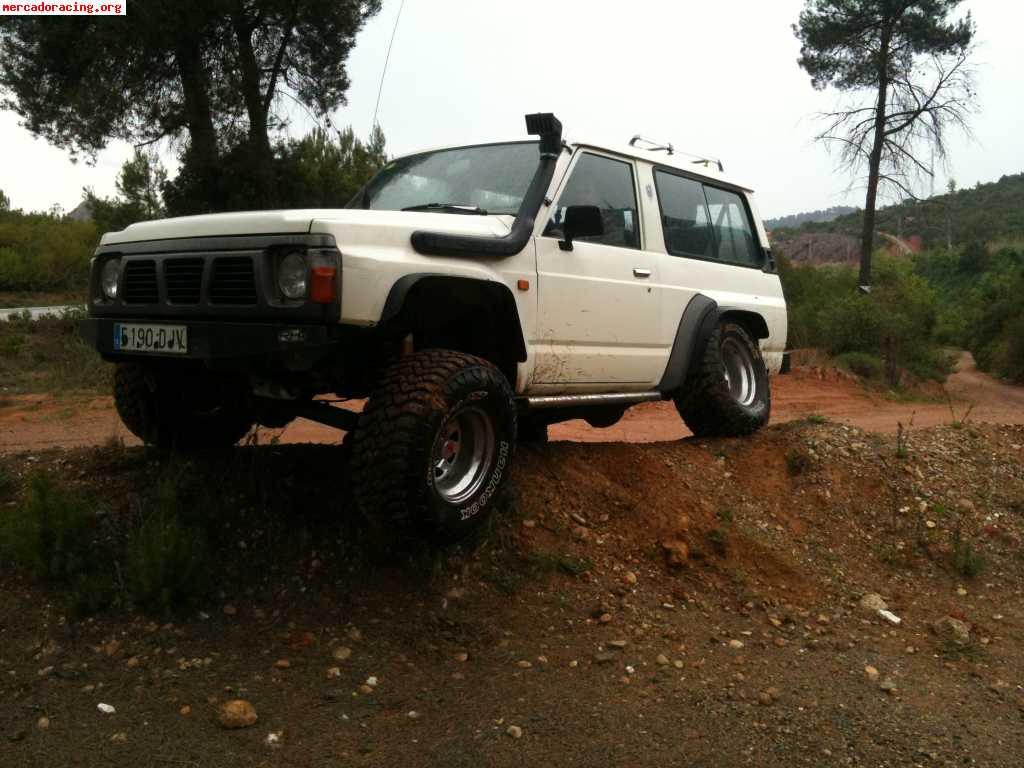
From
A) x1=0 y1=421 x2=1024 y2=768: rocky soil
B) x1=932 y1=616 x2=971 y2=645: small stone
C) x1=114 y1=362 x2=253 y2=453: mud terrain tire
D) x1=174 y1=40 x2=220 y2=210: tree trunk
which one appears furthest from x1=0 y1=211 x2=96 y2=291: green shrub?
x1=932 y1=616 x2=971 y2=645: small stone

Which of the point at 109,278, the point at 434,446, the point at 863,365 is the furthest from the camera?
the point at 863,365

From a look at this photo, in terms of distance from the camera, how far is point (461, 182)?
16.1 feet

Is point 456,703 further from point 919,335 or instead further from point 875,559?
point 919,335

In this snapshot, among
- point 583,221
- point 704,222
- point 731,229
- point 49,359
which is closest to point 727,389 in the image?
point 704,222

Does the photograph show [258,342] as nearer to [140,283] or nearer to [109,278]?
[140,283]

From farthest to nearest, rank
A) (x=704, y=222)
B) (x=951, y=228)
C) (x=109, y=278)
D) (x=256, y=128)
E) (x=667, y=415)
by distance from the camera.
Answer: (x=951, y=228)
(x=256, y=128)
(x=667, y=415)
(x=704, y=222)
(x=109, y=278)

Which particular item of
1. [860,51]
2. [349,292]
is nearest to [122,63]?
[349,292]

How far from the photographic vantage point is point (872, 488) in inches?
222

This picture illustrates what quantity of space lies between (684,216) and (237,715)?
408cm

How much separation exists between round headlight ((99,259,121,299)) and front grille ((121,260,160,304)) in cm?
17

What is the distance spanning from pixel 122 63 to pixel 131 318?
12.1 meters

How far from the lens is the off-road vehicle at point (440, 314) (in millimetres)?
3586

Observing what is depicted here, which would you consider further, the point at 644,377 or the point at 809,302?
the point at 809,302

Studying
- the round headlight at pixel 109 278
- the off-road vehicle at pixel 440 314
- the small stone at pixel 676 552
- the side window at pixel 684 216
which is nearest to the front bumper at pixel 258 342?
the off-road vehicle at pixel 440 314
